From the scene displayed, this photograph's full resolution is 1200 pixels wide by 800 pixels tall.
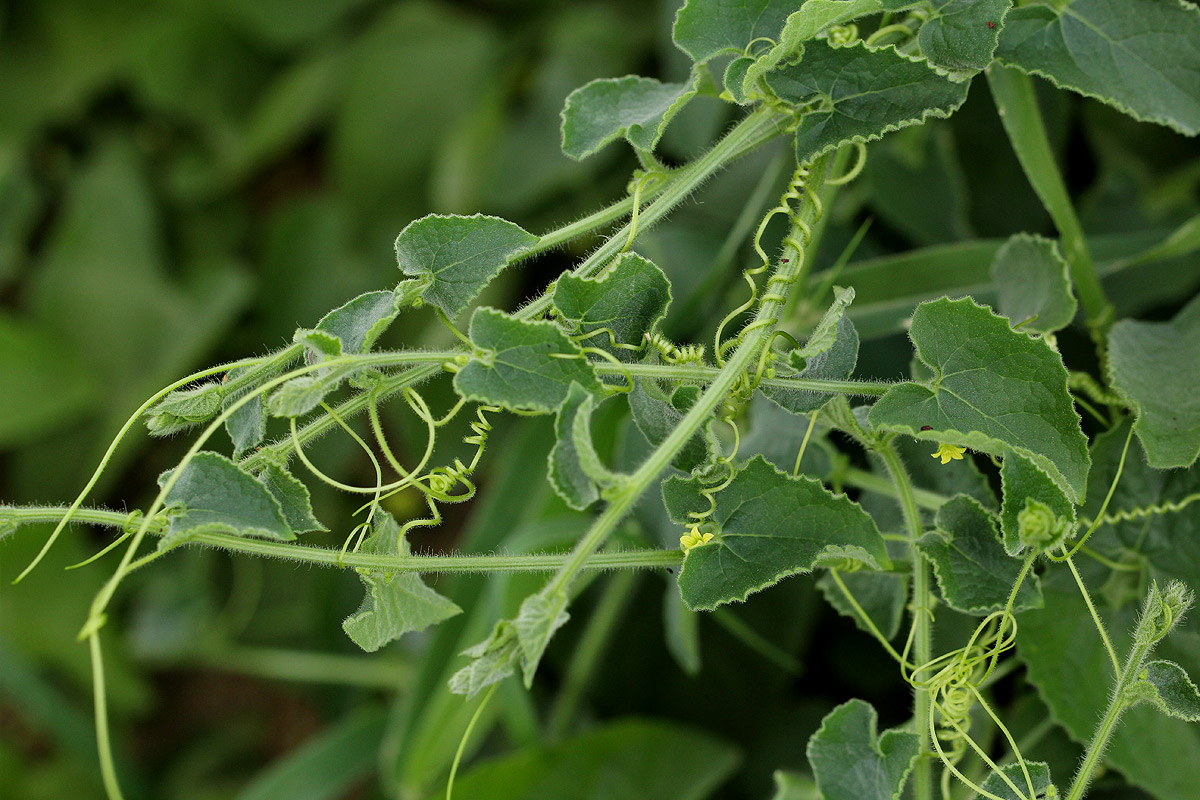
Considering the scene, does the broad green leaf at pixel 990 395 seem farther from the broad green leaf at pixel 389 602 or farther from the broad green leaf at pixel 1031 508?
the broad green leaf at pixel 389 602

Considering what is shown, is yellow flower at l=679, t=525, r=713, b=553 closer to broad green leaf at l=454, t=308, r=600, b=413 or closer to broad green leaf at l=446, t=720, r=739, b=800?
broad green leaf at l=454, t=308, r=600, b=413

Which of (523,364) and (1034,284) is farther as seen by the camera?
(1034,284)

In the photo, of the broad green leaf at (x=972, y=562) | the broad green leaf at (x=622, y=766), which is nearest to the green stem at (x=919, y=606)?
the broad green leaf at (x=972, y=562)

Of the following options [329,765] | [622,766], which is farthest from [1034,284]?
[329,765]

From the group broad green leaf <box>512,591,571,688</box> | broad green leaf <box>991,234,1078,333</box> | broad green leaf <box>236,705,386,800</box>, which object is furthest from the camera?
broad green leaf <box>236,705,386,800</box>

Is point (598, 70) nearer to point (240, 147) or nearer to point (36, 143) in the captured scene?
point (240, 147)

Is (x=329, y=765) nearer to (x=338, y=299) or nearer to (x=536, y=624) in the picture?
(x=338, y=299)

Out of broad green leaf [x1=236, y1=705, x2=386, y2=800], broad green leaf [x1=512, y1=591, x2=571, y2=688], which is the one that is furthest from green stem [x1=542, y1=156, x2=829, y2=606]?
broad green leaf [x1=236, y1=705, x2=386, y2=800]

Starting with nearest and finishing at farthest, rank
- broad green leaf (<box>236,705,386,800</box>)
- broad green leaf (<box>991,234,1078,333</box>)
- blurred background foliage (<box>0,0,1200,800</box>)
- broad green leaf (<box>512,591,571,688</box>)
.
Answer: broad green leaf (<box>512,591,571,688</box>), broad green leaf (<box>991,234,1078,333</box>), blurred background foliage (<box>0,0,1200,800</box>), broad green leaf (<box>236,705,386,800</box>)
